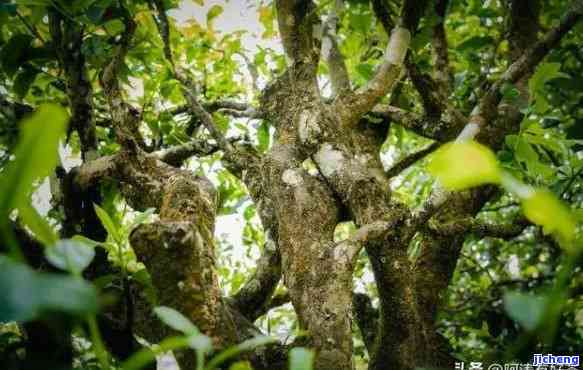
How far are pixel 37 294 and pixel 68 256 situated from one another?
0.30 ft

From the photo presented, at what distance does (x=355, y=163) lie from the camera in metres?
1.29

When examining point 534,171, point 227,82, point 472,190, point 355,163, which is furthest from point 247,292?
point 227,82

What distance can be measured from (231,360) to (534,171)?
0.79m

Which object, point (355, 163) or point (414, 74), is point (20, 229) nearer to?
point (355, 163)

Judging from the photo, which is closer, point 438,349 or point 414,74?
point 438,349

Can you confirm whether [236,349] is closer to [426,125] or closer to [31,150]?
[31,150]

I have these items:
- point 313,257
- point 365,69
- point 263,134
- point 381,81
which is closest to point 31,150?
point 313,257

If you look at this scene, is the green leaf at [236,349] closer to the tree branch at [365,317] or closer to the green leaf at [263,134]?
the tree branch at [365,317]

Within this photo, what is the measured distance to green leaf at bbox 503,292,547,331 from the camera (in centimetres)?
23

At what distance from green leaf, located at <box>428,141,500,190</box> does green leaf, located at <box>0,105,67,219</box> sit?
21 cm

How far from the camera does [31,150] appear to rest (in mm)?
244

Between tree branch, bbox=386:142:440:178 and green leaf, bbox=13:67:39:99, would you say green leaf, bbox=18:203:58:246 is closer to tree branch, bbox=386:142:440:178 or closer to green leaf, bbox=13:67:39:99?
green leaf, bbox=13:67:39:99

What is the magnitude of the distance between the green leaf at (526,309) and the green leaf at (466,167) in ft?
0.24

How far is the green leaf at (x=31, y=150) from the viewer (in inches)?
9.4
